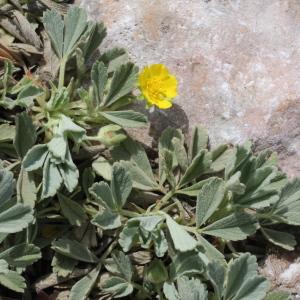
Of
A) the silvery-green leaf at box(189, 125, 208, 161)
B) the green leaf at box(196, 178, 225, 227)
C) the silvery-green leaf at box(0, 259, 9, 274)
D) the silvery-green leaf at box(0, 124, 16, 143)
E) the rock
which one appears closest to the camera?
the silvery-green leaf at box(0, 259, 9, 274)

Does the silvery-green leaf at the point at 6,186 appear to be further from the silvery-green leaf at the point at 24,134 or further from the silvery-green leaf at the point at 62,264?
the silvery-green leaf at the point at 62,264

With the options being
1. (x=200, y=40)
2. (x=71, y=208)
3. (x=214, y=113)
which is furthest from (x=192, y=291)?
(x=200, y=40)

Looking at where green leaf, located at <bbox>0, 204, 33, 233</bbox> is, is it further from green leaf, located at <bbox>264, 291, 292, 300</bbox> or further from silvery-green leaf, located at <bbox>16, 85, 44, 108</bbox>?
green leaf, located at <bbox>264, 291, 292, 300</bbox>

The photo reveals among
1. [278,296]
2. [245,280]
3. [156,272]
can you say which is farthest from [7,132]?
[278,296]

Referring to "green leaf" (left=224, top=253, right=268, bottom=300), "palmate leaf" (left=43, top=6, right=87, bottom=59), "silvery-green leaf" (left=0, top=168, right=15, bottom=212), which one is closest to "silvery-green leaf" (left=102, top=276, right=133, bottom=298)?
"green leaf" (left=224, top=253, right=268, bottom=300)

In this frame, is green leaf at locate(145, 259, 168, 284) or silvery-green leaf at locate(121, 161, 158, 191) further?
silvery-green leaf at locate(121, 161, 158, 191)

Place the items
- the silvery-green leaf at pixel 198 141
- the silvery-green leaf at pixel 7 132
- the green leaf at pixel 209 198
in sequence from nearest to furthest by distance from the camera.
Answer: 1. the green leaf at pixel 209 198
2. the silvery-green leaf at pixel 7 132
3. the silvery-green leaf at pixel 198 141

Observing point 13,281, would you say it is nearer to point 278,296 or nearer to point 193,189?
point 193,189

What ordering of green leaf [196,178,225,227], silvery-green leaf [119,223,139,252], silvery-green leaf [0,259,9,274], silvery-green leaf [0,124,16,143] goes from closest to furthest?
silvery-green leaf [0,259,9,274]
silvery-green leaf [119,223,139,252]
green leaf [196,178,225,227]
silvery-green leaf [0,124,16,143]

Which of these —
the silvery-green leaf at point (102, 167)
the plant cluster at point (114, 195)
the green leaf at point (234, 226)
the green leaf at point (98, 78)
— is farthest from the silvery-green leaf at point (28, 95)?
the green leaf at point (234, 226)
